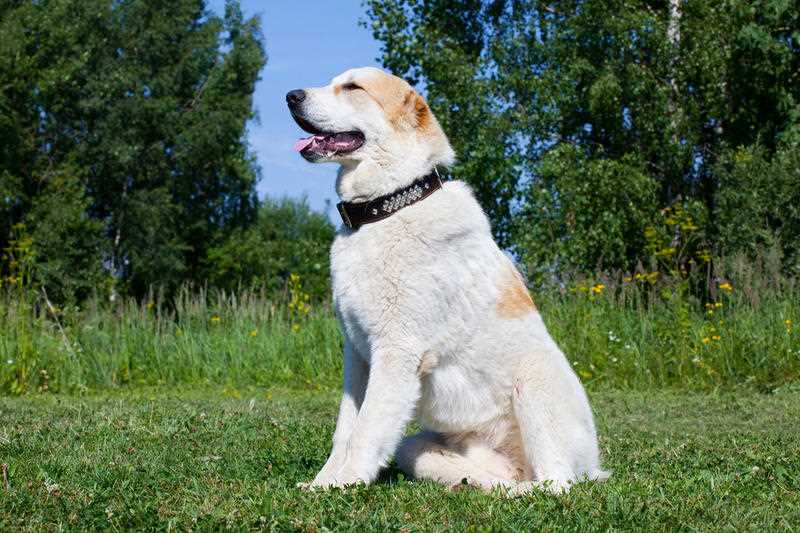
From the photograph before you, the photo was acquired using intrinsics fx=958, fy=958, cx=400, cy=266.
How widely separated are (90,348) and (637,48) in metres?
14.8

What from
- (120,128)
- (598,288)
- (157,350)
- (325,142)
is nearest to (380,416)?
(325,142)

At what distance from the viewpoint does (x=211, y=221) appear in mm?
41406

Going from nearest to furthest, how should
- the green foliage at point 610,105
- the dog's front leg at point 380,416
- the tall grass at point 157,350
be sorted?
the dog's front leg at point 380,416 < the tall grass at point 157,350 < the green foliage at point 610,105

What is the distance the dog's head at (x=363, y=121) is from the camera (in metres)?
4.33

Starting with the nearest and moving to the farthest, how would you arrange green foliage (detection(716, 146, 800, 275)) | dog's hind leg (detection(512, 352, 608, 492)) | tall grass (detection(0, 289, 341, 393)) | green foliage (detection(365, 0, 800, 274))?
dog's hind leg (detection(512, 352, 608, 492)), tall grass (detection(0, 289, 341, 393)), green foliage (detection(716, 146, 800, 275)), green foliage (detection(365, 0, 800, 274))

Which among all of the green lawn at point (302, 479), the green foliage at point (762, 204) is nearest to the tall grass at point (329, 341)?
the green lawn at point (302, 479)

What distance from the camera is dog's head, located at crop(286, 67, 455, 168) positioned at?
4.33 m

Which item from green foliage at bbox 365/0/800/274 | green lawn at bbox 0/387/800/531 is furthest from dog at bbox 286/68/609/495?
green foliage at bbox 365/0/800/274

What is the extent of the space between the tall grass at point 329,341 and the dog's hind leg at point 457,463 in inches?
236

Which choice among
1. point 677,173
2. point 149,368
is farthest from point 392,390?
point 677,173

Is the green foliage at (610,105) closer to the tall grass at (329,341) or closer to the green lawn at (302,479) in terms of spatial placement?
the tall grass at (329,341)

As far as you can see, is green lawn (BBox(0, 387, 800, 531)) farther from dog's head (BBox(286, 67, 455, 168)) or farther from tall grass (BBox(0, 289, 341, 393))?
tall grass (BBox(0, 289, 341, 393))

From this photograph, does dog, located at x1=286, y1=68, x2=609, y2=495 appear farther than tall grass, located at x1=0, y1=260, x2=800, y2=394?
No

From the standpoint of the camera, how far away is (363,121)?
4.34 metres
